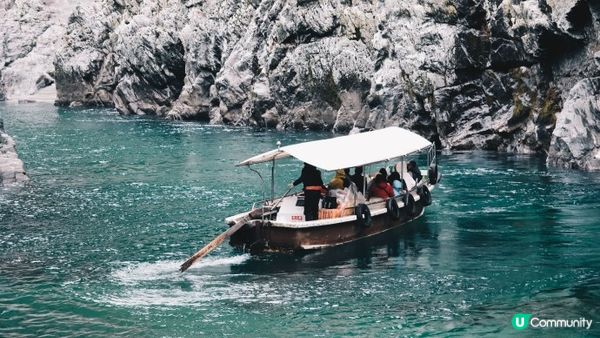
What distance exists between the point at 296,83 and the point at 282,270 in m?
55.5

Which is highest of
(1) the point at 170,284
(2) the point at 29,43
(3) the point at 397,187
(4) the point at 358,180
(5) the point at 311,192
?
(2) the point at 29,43

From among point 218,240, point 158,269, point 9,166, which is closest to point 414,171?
point 218,240

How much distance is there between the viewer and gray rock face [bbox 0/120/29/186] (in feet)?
170

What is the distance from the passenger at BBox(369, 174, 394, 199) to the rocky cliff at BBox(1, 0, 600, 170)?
19781 mm

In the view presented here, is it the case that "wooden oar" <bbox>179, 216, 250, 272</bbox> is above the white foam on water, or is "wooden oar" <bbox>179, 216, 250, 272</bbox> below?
above

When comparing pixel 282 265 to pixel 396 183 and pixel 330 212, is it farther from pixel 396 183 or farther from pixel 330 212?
pixel 396 183

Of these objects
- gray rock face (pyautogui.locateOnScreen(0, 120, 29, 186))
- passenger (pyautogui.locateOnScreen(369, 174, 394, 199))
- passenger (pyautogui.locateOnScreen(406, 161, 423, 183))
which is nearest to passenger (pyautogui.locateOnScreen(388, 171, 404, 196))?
passenger (pyautogui.locateOnScreen(369, 174, 394, 199))

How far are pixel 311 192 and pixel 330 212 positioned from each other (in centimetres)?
121

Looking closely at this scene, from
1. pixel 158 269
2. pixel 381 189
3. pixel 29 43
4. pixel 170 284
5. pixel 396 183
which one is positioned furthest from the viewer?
pixel 29 43

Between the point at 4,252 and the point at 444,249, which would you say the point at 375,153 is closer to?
the point at 444,249

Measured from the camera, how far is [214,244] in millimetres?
30438

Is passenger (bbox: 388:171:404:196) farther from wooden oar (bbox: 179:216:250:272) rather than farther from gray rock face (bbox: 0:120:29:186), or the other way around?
gray rock face (bbox: 0:120:29:186)

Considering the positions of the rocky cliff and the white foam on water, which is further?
the rocky cliff

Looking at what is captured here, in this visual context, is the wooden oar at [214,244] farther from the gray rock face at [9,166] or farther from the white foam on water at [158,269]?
the gray rock face at [9,166]
